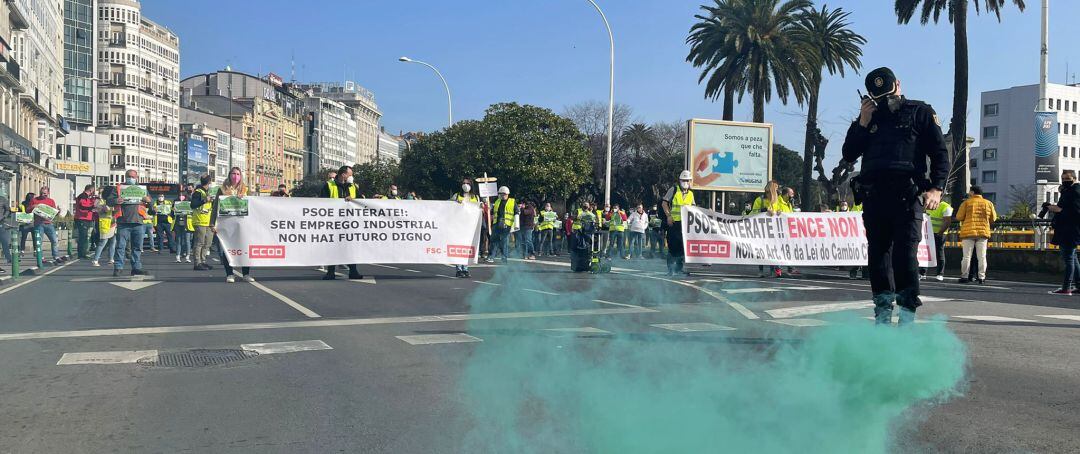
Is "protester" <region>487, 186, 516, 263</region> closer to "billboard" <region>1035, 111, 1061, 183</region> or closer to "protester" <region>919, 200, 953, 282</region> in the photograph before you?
"protester" <region>919, 200, 953, 282</region>

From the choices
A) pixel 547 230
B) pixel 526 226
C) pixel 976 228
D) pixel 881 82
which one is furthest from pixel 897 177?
pixel 547 230

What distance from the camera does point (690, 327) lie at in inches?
324

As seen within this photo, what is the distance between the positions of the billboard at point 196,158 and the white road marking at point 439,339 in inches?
5368

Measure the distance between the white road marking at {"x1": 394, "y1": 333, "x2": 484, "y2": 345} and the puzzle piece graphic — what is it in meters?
25.0

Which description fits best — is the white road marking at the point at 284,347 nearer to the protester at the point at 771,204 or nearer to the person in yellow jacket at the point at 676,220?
the person in yellow jacket at the point at 676,220

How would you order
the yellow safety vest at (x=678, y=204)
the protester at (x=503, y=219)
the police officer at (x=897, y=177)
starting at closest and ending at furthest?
the police officer at (x=897, y=177)
the yellow safety vest at (x=678, y=204)
the protester at (x=503, y=219)

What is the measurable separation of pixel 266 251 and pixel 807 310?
29.3 ft

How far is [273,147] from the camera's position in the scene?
17500cm

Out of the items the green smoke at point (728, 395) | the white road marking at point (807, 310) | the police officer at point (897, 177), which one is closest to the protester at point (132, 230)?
the white road marking at point (807, 310)

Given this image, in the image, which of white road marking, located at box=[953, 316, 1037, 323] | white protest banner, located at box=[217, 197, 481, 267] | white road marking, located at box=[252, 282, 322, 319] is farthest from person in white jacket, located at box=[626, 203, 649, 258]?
white road marking, located at box=[953, 316, 1037, 323]

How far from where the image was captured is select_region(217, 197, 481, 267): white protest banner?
48.6ft

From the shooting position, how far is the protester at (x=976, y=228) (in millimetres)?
17172

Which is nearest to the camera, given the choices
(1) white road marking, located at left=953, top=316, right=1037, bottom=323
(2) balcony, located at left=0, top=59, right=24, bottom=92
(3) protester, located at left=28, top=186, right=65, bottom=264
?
(1) white road marking, located at left=953, top=316, right=1037, bottom=323

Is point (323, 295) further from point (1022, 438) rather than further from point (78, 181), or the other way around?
point (78, 181)
